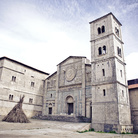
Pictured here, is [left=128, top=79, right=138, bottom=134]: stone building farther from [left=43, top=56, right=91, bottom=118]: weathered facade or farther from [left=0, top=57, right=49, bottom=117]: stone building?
[left=0, top=57, right=49, bottom=117]: stone building

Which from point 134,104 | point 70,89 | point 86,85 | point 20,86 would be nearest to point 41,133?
point 86,85

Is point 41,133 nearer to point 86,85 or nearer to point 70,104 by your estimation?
point 86,85

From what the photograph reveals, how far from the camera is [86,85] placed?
26578mm

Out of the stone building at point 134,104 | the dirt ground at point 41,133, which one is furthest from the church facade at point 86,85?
the dirt ground at point 41,133

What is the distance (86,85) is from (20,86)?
43.2 feet

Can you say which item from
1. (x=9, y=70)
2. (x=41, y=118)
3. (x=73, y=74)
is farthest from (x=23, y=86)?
(x=73, y=74)

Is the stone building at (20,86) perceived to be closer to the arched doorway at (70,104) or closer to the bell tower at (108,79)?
the arched doorway at (70,104)

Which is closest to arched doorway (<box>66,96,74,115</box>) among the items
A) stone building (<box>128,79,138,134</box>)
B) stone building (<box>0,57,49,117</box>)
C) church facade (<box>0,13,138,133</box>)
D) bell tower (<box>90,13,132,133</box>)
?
church facade (<box>0,13,138,133</box>)

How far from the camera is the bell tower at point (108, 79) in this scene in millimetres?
20375

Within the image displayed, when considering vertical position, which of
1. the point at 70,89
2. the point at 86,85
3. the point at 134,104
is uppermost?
the point at 86,85

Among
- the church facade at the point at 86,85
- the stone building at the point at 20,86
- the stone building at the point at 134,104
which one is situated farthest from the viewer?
the stone building at the point at 20,86

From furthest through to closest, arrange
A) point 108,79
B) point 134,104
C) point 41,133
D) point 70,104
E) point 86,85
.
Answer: point 70,104 → point 86,85 → point 134,104 → point 108,79 → point 41,133

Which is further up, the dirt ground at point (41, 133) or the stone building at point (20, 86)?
the stone building at point (20, 86)

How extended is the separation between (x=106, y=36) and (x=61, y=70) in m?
12.1
